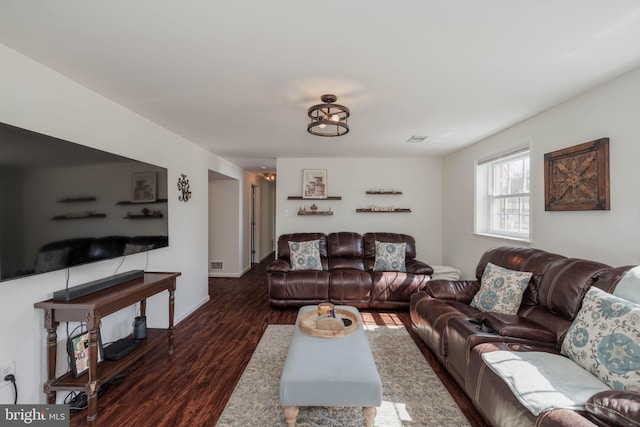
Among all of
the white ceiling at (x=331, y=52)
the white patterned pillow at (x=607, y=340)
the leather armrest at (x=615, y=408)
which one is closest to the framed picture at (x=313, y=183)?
the white ceiling at (x=331, y=52)

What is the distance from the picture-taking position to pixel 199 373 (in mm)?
2352

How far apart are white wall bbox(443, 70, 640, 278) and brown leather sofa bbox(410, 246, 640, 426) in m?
0.31

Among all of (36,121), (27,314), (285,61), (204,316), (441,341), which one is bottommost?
(204,316)

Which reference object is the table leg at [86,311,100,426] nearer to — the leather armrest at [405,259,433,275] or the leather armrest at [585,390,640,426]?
the leather armrest at [585,390,640,426]

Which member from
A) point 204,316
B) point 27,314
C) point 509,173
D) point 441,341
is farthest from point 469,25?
point 204,316

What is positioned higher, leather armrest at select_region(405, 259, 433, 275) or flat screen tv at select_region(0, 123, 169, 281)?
flat screen tv at select_region(0, 123, 169, 281)

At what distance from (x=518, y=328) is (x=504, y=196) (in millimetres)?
2113

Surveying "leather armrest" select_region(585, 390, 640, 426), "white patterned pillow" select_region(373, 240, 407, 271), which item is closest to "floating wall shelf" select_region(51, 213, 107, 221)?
"leather armrest" select_region(585, 390, 640, 426)

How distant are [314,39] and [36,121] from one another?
185cm

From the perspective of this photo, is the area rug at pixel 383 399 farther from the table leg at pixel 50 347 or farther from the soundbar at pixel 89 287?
the soundbar at pixel 89 287

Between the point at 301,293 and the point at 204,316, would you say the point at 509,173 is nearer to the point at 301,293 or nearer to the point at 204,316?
the point at 301,293

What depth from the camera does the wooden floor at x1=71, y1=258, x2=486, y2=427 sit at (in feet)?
6.09

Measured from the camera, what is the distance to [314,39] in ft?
5.21

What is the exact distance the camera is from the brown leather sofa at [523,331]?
118 centimetres
